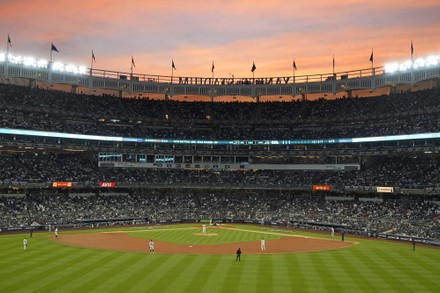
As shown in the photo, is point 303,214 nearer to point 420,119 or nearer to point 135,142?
point 420,119

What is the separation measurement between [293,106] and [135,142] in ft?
125

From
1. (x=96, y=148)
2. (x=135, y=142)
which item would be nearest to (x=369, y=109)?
(x=135, y=142)

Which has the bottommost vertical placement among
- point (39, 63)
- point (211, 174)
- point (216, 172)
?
point (211, 174)

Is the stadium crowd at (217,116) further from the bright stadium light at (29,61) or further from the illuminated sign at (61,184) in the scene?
the illuminated sign at (61,184)

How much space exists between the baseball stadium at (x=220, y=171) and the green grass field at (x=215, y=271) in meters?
0.44

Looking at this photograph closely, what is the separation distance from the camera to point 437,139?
71.0 meters

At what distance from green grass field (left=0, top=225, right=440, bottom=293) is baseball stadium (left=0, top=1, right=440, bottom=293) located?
441 mm

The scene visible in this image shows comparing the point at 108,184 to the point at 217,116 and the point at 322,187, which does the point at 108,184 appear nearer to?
the point at 217,116

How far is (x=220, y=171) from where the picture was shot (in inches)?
3799

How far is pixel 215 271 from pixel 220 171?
60.6 meters

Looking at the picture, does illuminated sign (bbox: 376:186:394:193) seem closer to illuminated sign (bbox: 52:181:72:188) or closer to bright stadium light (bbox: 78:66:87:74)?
illuminated sign (bbox: 52:181:72:188)

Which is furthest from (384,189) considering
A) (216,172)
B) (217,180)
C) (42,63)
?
(42,63)

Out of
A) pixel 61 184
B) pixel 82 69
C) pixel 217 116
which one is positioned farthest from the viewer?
pixel 217 116

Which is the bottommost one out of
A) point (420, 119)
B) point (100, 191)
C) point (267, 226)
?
point (267, 226)
